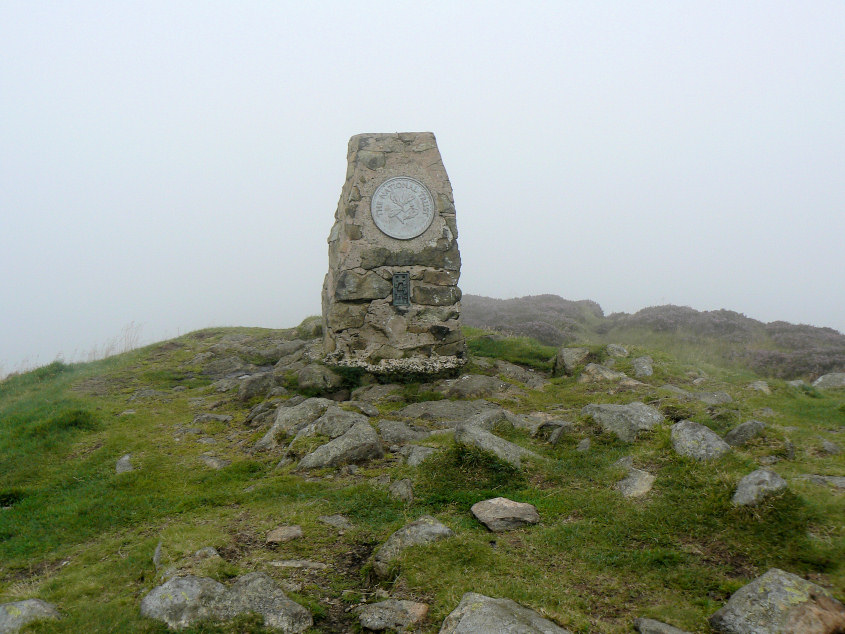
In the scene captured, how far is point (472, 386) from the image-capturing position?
11.2 meters

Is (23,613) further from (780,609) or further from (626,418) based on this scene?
(626,418)

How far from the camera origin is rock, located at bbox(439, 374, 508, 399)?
36.0 feet

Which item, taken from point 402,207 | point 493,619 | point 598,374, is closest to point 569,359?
point 598,374

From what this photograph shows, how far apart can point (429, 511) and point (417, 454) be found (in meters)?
1.42

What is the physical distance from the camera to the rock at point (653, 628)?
3307mm

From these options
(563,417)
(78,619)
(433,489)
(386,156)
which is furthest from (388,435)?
(386,156)

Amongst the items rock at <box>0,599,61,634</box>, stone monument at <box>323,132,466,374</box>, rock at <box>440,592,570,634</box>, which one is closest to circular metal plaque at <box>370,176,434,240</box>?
stone monument at <box>323,132,466,374</box>

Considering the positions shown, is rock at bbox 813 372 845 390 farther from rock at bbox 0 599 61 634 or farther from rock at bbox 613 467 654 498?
rock at bbox 0 599 61 634

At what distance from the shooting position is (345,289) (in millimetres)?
11781

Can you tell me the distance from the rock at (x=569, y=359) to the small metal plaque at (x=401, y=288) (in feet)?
13.4

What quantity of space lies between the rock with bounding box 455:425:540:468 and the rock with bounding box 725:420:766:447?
2259mm

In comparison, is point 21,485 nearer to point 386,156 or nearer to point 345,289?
point 345,289

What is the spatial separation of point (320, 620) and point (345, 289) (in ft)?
27.5

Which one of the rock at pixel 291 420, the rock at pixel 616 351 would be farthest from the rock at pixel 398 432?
the rock at pixel 616 351
